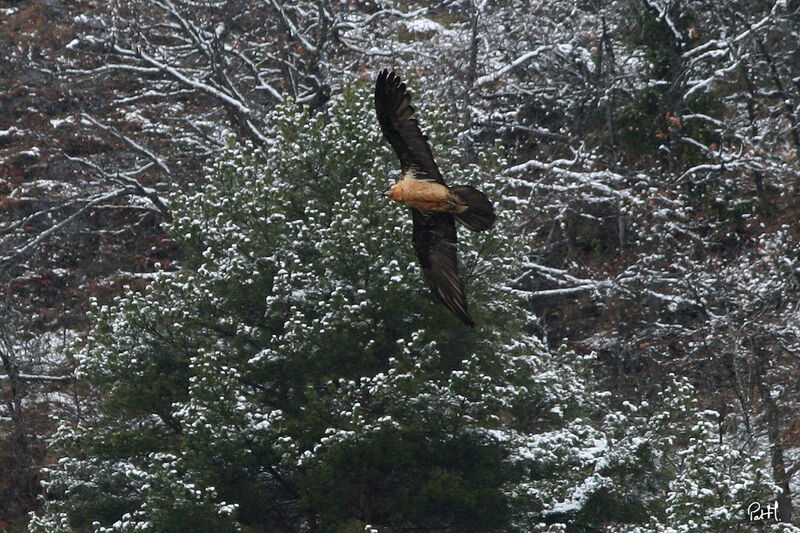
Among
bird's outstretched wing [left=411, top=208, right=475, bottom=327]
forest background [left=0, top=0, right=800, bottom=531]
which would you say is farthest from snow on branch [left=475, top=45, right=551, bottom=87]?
bird's outstretched wing [left=411, top=208, right=475, bottom=327]

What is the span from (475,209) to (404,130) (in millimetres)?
664

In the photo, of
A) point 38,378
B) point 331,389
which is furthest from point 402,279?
point 38,378

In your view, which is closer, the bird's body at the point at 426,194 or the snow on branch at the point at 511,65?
the bird's body at the point at 426,194

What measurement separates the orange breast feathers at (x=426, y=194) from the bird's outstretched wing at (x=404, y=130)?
54 mm

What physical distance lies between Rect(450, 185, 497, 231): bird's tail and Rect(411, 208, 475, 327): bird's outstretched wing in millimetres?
671

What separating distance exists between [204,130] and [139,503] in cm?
1156

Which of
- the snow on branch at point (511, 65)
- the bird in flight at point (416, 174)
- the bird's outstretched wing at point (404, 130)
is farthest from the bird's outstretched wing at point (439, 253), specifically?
the snow on branch at point (511, 65)

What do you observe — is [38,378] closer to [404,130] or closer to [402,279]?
[402,279]

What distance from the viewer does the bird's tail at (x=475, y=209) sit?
287 inches

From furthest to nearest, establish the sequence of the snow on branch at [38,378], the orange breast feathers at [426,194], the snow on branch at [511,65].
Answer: the snow on branch at [511,65] → the snow on branch at [38,378] → the orange breast feathers at [426,194]

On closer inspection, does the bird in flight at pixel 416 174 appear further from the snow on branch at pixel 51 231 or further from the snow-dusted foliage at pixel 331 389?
the snow on branch at pixel 51 231

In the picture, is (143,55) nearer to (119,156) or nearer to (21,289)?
(119,156)

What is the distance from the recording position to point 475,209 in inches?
291

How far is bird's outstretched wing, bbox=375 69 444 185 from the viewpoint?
7.47 metres
